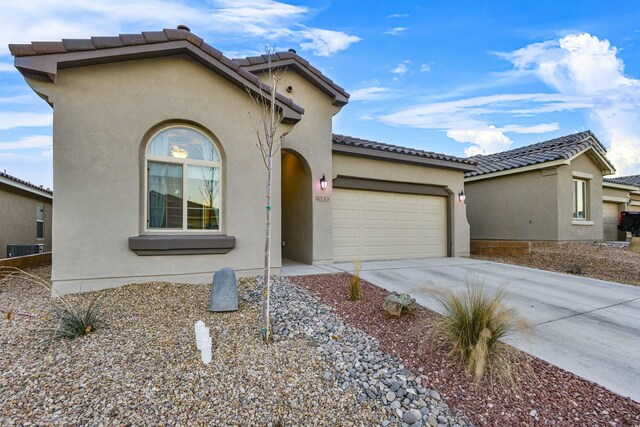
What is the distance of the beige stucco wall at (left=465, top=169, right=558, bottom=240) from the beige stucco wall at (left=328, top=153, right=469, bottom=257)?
2874 millimetres

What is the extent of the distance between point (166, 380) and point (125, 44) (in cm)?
580

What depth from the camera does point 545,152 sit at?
13039mm

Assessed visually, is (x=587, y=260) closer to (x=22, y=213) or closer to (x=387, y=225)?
(x=387, y=225)

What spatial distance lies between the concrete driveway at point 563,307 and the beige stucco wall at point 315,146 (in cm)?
81

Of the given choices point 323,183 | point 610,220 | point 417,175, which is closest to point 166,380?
point 323,183

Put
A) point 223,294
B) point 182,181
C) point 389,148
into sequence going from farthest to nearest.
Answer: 1. point 389,148
2. point 182,181
3. point 223,294

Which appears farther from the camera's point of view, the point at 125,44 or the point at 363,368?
the point at 125,44

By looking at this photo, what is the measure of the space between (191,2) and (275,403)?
853 centimetres

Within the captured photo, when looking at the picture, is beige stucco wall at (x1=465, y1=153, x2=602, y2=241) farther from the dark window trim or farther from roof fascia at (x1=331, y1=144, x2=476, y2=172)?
the dark window trim

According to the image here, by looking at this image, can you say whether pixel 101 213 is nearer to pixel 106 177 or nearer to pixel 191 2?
pixel 106 177

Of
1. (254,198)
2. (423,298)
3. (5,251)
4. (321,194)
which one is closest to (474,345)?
(423,298)

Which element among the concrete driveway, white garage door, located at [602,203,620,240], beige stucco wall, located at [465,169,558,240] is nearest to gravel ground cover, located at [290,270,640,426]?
the concrete driveway

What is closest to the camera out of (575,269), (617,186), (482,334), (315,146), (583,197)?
(482,334)

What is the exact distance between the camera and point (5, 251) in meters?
12.1
